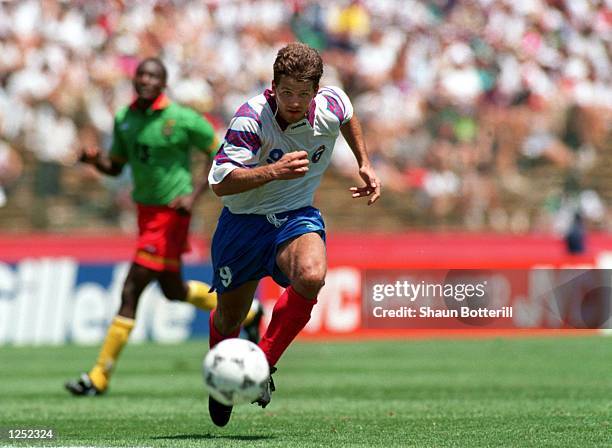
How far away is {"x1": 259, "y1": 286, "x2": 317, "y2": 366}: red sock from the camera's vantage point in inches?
282

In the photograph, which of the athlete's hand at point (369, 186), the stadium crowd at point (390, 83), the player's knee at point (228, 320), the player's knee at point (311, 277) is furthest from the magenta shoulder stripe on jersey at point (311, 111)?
the stadium crowd at point (390, 83)

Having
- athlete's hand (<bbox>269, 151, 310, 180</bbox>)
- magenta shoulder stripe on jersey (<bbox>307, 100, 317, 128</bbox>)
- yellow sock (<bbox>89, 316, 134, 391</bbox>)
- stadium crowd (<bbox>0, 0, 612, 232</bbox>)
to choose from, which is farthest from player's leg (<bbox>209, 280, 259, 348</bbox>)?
stadium crowd (<bbox>0, 0, 612, 232</bbox>)

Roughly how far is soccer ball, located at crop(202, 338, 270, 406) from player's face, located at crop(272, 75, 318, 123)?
53.6 inches

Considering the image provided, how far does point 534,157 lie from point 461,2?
395 cm

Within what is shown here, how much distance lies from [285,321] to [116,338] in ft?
12.7

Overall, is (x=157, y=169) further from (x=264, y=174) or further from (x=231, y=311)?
(x=264, y=174)

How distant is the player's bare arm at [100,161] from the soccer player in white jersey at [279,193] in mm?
3301

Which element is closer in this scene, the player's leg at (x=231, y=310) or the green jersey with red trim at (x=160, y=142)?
the player's leg at (x=231, y=310)

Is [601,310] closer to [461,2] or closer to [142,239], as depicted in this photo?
[461,2]

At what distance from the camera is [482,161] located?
19.8 meters

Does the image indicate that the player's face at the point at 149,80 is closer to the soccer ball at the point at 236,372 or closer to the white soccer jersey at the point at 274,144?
the white soccer jersey at the point at 274,144

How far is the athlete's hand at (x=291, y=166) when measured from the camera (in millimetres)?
6629

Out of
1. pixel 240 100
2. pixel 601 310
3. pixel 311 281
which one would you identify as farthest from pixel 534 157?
pixel 311 281

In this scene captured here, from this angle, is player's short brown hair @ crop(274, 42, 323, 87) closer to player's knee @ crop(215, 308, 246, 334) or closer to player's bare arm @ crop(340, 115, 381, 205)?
player's bare arm @ crop(340, 115, 381, 205)
